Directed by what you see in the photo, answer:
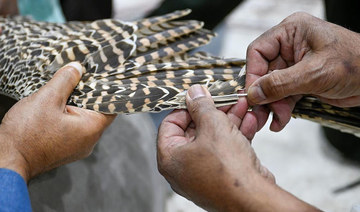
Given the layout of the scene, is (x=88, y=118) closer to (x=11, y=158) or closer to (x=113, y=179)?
(x=11, y=158)

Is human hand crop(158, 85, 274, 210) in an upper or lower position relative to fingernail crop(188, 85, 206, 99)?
lower

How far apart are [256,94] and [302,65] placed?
160 mm

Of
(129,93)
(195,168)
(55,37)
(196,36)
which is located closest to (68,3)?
(55,37)

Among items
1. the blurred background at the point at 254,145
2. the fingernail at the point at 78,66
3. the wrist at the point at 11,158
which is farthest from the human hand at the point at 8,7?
the wrist at the point at 11,158

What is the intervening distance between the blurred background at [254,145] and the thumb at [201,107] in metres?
0.64

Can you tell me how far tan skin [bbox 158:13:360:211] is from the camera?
1.02 metres

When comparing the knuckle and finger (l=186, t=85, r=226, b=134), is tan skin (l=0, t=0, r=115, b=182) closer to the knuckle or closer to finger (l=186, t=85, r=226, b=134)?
finger (l=186, t=85, r=226, b=134)

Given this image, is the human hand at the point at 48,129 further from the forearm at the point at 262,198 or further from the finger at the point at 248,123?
the forearm at the point at 262,198

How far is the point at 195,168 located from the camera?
3.50 feet

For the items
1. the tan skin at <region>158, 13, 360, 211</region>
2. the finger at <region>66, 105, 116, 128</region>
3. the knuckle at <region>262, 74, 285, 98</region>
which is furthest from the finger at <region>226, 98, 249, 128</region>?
the finger at <region>66, 105, 116, 128</region>

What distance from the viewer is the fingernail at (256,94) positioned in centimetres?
124

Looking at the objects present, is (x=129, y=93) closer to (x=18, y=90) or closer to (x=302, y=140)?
(x=18, y=90)

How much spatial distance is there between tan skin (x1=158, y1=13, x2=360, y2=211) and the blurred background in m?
0.53

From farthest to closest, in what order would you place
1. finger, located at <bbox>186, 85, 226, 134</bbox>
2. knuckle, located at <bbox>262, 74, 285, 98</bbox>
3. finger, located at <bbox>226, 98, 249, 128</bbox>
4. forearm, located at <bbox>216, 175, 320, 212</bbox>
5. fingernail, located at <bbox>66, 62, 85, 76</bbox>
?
fingernail, located at <bbox>66, 62, 85, 76</bbox>
finger, located at <bbox>226, 98, 249, 128</bbox>
knuckle, located at <bbox>262, 74, 285, 98</bbox>
finger, located at <bbox>186, 85, 226, 134</bbox>
forearm, located at <bbox>216, 175, 320, 212</bbox>
